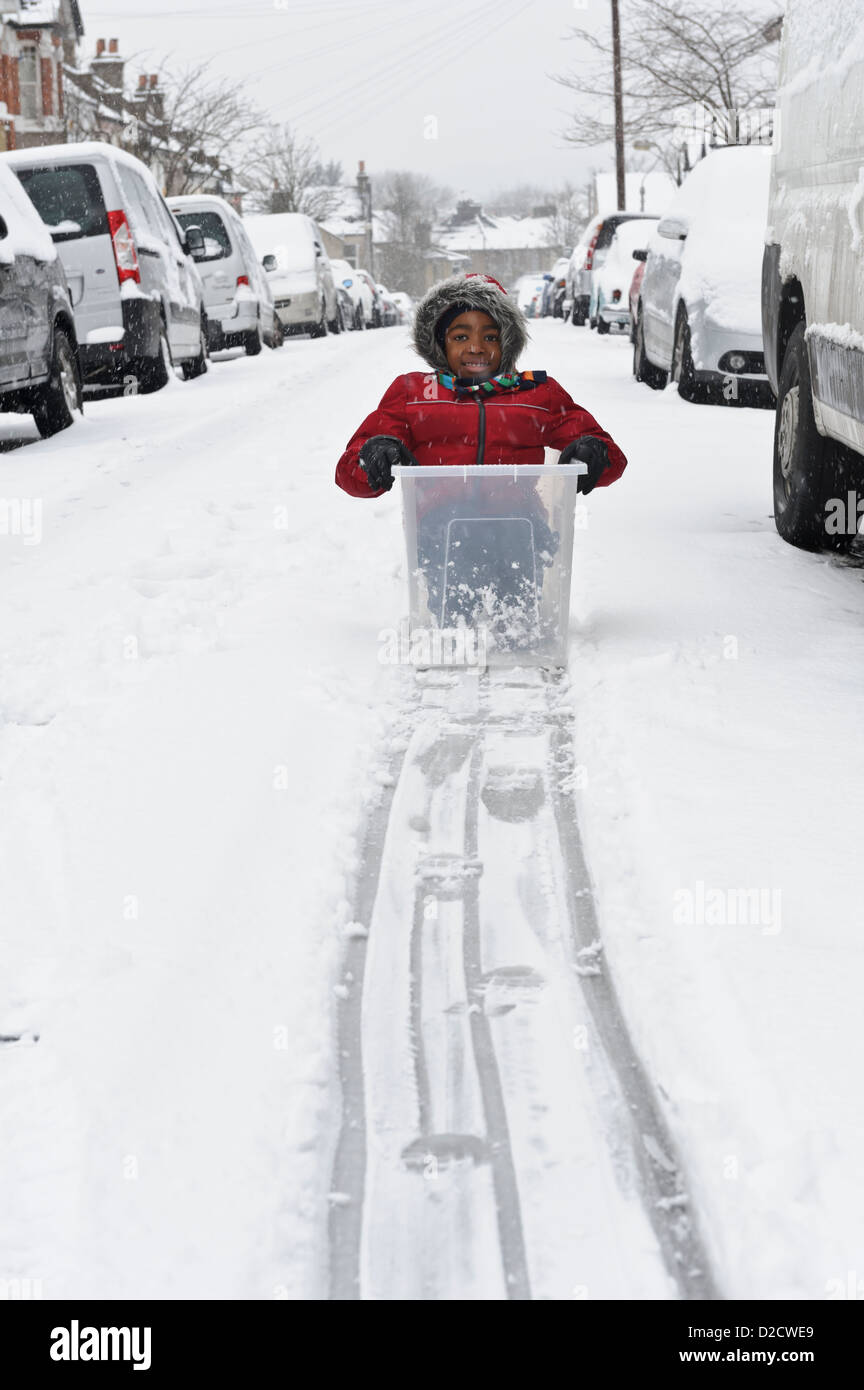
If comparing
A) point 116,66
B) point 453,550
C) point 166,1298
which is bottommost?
point 166,1298

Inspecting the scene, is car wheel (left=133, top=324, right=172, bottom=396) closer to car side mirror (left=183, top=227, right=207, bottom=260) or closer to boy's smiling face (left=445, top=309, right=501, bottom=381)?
A: car side mirror (left=183, top=227, right=207, bottom=260)

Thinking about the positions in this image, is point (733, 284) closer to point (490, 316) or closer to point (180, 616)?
point (490, 316)

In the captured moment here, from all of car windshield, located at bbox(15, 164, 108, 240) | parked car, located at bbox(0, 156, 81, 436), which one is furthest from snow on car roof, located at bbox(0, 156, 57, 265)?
car windshield, located at bbox(15, 164, 108, 240)

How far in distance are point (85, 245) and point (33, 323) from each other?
96.6 inches

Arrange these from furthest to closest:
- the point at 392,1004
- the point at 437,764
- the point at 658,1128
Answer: the point at 437,764
the point at 392,1004
the point at 658,1128

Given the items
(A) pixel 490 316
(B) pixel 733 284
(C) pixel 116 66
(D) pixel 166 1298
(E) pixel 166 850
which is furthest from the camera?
(C) pixel 116 66

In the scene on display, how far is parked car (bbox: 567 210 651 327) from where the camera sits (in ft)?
68.1

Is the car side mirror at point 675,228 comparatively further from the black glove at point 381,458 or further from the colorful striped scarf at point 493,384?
the black glove at point 381,458

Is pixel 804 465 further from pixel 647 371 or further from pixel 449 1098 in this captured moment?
pixel 647 371

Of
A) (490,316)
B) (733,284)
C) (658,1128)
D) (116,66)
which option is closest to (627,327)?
(733,284)

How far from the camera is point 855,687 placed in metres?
3.70

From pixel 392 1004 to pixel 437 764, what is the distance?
1070 millimetres

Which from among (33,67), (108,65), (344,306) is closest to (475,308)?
(344,306)

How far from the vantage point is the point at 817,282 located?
15.3 feet
